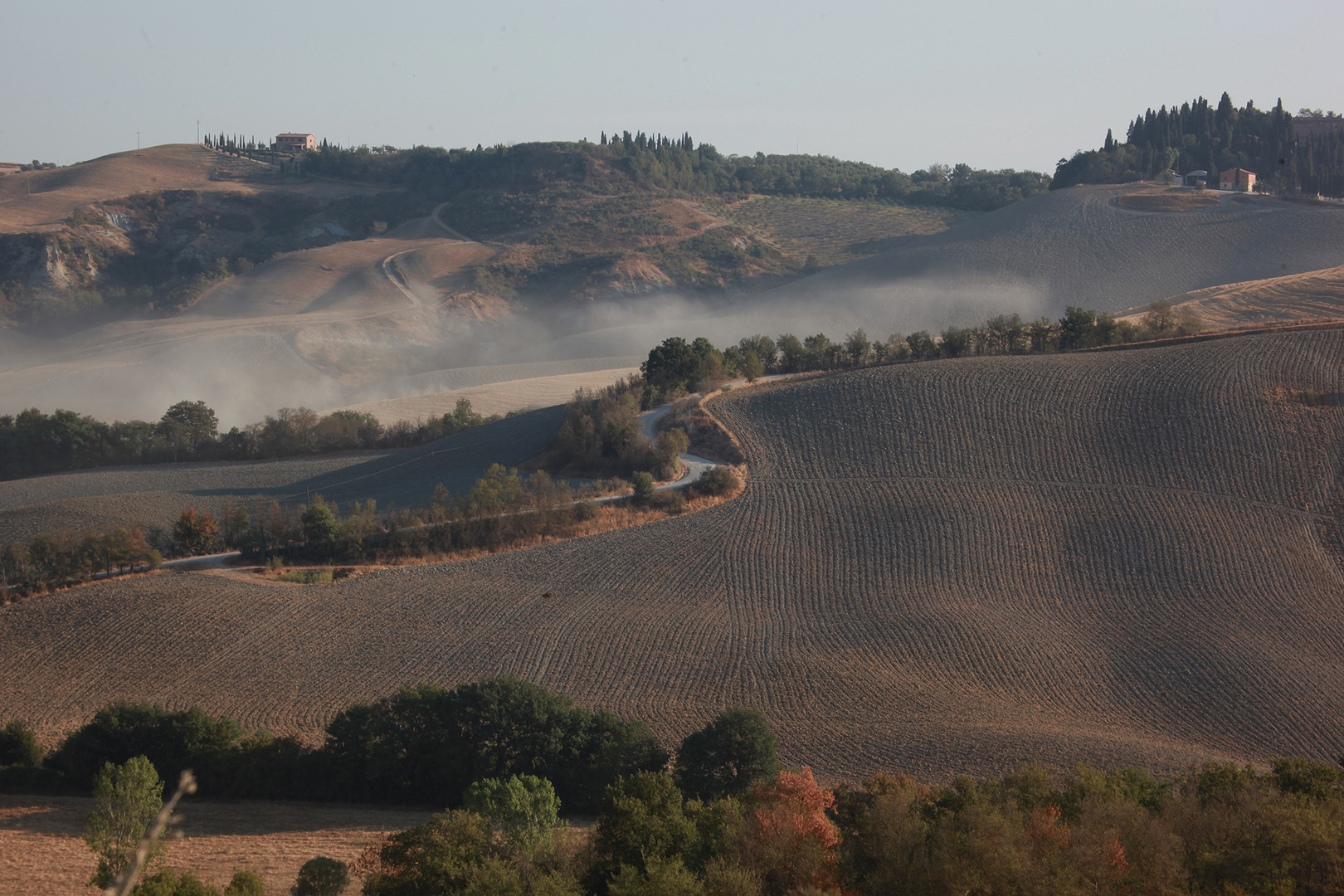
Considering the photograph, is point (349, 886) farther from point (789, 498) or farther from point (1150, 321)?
point (1150, 321)

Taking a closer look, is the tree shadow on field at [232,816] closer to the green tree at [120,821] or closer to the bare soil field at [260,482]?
the green tree at [120,821]

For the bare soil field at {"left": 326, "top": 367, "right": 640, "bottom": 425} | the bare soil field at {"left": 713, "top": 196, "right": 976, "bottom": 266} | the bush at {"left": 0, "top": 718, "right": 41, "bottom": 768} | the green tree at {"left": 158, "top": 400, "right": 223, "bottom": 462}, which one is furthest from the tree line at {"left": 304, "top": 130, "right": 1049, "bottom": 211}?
the bush at {"left": 0, "top": 718, "right": 41, "bottom": 768}

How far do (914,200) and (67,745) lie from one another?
577ft

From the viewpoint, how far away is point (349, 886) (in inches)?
715

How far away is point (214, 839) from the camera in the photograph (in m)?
20.9

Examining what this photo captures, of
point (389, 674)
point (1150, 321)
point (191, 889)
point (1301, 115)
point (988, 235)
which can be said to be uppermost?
point (1301, 115)

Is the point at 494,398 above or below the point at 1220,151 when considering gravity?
below

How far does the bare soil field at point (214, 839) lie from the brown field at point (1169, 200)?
125m

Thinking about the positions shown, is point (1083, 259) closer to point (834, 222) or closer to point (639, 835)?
point (834, 222)

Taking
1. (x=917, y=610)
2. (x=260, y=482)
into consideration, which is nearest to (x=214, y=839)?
(x=917, y=610)

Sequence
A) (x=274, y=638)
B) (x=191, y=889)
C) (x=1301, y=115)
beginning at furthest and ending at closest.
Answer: (x=1301, y=115) < (x=274, y=638) < (x=191, y=889)

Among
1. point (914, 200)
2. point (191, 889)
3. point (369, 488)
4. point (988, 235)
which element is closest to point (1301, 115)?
point (914, 200)

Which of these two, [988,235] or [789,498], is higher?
[988,235]

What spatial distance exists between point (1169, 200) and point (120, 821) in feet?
436
